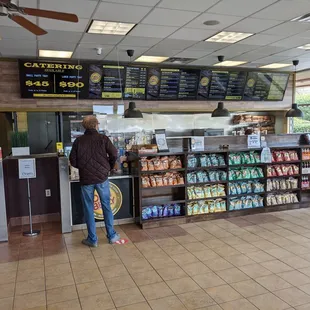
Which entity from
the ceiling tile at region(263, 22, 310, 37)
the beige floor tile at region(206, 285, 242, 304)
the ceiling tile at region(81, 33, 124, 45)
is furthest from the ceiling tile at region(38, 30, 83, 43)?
the beige floor tile at region(206, 285, 242, 304)

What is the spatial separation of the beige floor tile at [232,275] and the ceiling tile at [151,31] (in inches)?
126

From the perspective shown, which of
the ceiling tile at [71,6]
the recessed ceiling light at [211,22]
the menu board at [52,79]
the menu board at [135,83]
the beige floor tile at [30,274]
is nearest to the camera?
the ceiling tile at [71,6]

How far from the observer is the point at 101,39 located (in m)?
5.02

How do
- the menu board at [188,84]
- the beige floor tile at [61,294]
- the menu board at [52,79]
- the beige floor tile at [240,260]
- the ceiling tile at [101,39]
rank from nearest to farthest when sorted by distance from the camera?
the beige floor tile at [61,294] < the beige floor tile at [240,260] < the ceiling tile at [101,39] < the menu board at [52,79] < the menu board at [188,84]

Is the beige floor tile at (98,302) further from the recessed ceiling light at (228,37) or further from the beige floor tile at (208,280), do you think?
the recessed ceiling light at (228,37)

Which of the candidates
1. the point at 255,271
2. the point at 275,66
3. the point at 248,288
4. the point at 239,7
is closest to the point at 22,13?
the point at 239,7

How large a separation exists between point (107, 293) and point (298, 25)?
4185 mm

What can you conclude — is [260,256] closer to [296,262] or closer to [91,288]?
[296,262]

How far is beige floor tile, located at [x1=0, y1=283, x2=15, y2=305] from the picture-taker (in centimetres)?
323

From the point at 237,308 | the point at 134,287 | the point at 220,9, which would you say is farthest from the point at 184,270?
the point at 220,9

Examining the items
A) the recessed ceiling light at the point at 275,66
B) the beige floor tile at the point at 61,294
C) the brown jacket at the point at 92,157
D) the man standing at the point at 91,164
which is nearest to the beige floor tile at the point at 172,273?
the beige floor tile at the point at 61,294

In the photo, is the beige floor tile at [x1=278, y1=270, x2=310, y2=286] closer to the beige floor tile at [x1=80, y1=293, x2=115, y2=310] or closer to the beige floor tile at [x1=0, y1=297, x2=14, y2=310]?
the beige floor tile at [x1=80, y1=293, x2=115, y2=310]

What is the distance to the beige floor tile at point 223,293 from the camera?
308 cm

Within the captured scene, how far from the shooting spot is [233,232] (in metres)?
4.97
